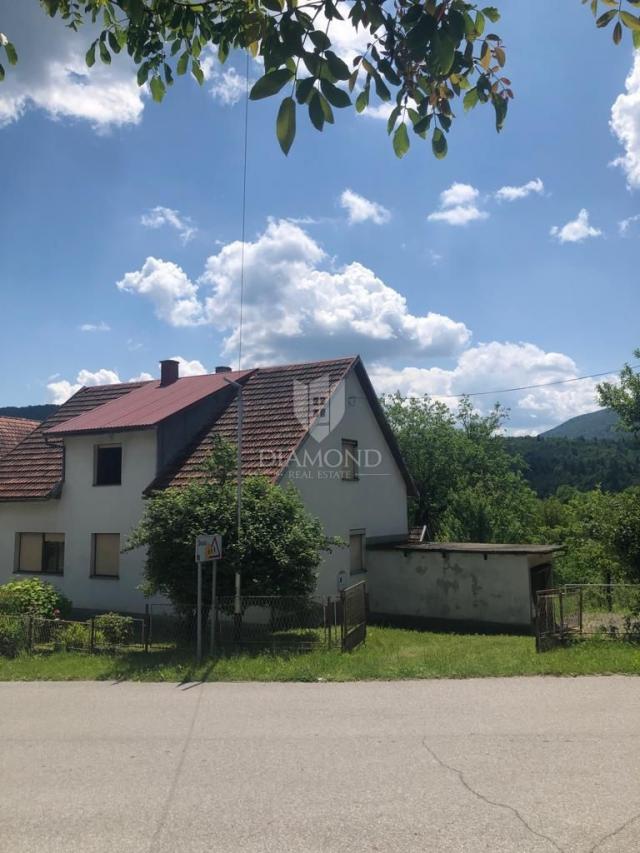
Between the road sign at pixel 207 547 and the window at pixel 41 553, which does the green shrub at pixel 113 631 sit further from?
the window at pixel 41 553

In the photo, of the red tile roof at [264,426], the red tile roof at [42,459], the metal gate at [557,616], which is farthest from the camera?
the red tile roof at [42,459]

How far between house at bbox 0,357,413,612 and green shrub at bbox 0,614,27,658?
3484mm

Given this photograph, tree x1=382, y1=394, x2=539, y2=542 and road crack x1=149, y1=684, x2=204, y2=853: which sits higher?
tree x1=382, y1=394, x2=539, y2=542

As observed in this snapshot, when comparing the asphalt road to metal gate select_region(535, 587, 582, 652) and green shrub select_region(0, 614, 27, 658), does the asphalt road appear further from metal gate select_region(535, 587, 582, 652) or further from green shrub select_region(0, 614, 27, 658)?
green shrub select_region(0, 614, 27, 658)

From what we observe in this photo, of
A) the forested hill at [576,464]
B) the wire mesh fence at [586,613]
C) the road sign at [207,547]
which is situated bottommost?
the wire mesh fence at [586,613]

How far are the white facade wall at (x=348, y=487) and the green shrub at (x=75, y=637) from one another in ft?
18.7

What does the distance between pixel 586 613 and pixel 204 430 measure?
11.1 metres

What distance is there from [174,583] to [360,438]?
9075 millimetres

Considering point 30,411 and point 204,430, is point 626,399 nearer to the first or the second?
point 204,430

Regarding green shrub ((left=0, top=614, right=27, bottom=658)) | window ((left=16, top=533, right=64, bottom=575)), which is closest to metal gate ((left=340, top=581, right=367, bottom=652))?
green shrub ((left=0, top=614, right=27, bottom=658))

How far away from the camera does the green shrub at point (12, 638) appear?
12.9 m

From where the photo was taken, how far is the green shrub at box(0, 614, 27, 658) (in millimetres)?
12906

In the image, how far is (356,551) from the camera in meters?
20.0

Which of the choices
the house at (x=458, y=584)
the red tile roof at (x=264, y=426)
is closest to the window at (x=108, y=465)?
the red tile roof at (x=264, y=426)
